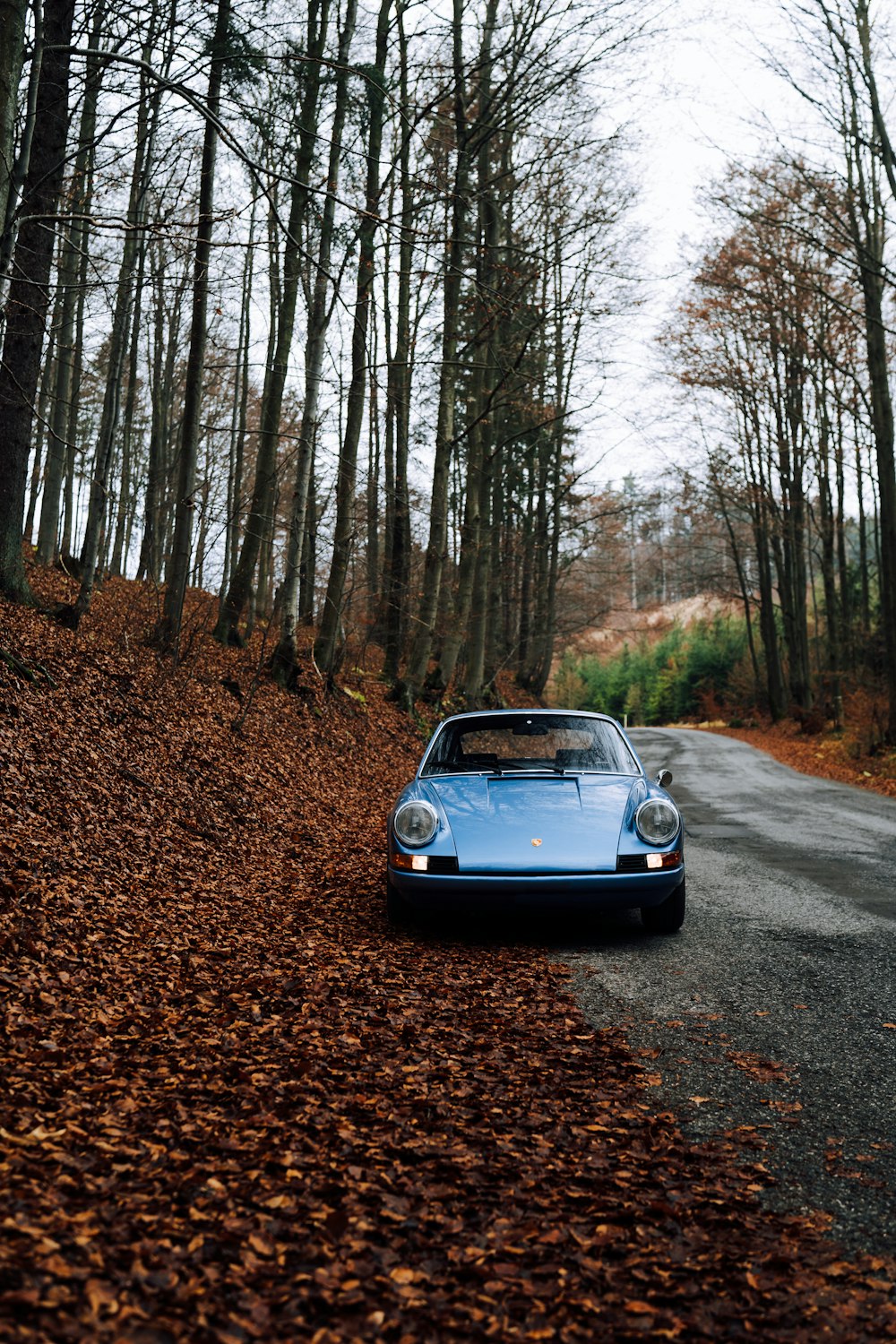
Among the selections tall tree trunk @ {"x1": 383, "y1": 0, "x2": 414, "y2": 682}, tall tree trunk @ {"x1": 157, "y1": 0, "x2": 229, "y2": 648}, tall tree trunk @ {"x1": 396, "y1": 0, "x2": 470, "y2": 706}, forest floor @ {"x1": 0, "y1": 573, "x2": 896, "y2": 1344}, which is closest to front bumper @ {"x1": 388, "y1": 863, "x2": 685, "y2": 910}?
forest floor @ {"x1": 0, "y1": 573, "x2": 896, "y2": 1344}

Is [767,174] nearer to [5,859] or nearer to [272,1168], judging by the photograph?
[5,859]

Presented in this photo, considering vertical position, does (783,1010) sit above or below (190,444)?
below

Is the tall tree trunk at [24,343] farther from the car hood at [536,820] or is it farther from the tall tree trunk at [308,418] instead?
the car hood at [536,820]

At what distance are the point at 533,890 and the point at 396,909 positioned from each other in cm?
101

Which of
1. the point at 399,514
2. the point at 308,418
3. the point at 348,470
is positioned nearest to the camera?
the point at 308,418

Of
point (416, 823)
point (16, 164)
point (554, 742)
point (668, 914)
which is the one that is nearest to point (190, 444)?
point (16, 164)

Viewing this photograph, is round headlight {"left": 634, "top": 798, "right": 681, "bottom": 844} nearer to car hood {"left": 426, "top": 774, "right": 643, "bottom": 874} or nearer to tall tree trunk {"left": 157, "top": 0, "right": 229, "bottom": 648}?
car hood {"left": 426, "top": 774, "right": 643, "bottom": 874}

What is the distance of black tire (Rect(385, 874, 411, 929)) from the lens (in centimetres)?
591

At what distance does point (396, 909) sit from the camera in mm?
6008

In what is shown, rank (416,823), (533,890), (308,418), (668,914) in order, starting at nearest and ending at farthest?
(533,890), (416,823), (668,914), (308,418)

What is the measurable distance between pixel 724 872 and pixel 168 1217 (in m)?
6.48

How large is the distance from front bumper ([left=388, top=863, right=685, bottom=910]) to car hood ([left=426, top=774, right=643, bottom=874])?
6cm

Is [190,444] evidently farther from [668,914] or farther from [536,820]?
[668,914]

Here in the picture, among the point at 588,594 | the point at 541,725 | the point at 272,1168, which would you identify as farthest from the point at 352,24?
the point at 588,594
